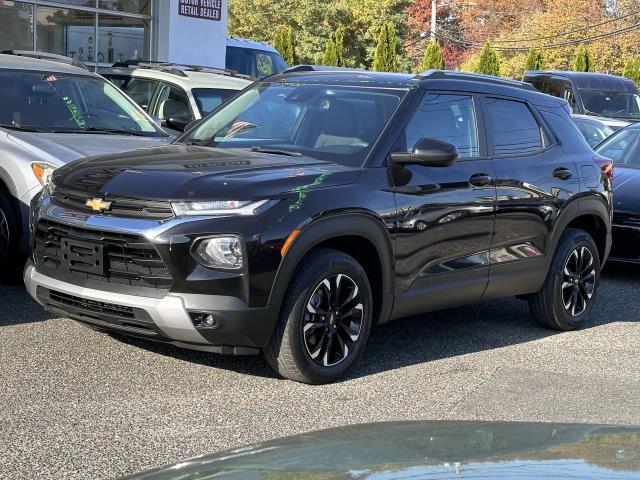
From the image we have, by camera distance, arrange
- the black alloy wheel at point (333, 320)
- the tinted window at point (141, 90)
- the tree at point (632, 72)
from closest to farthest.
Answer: the black alloy wheel at point (333, 320), the tinted window at point (141, 90), the tree at point (632, 72)

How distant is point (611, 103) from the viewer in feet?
67.6

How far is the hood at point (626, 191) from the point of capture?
9.91 metres

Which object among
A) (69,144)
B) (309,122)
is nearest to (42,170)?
(69,144)

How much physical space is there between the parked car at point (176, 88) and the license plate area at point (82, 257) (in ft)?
18.8

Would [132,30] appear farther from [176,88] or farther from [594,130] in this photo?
[594,130]

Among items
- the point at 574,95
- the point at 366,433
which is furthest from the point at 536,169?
the point at 574,95

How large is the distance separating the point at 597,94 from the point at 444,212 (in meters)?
15.3

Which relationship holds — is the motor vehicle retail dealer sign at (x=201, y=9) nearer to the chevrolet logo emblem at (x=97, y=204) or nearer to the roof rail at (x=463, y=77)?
the roof rail at (x=463, y=77)

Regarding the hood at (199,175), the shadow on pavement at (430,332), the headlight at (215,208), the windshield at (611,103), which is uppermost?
the hood at (199,175)

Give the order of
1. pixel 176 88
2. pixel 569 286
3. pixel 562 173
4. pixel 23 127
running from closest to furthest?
pixel 562 173, pixel 569 286, pixel 23 127, pixel 176 88

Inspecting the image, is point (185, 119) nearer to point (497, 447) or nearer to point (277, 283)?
point (277, 283)

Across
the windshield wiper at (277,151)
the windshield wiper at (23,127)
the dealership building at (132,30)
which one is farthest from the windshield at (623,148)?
the dealership building at (132,30)

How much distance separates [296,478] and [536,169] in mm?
5437

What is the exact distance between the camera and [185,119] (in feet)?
25.9
